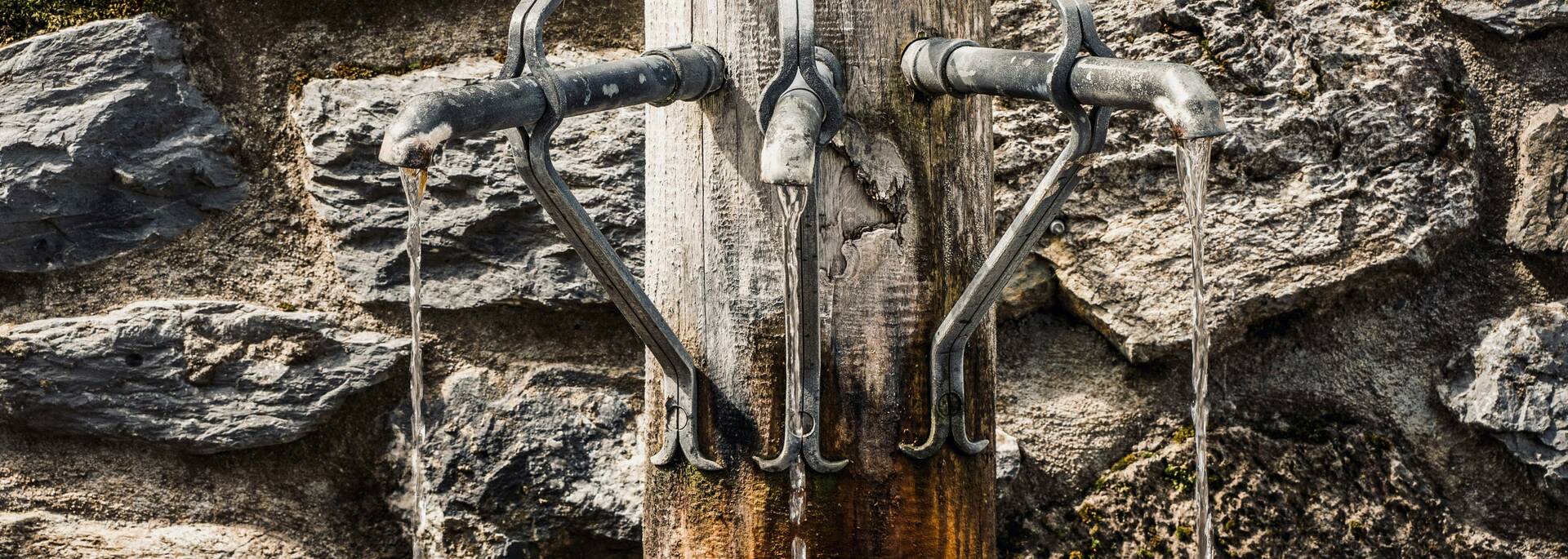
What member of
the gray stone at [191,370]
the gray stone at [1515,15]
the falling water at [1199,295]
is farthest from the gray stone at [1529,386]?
the gray stone at [191,370]

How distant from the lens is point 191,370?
1624 mm

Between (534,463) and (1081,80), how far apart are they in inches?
38.2

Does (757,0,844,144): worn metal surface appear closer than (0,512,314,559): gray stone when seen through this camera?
Yes

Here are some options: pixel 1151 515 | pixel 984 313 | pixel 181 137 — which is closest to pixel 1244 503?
pixel 1151 515

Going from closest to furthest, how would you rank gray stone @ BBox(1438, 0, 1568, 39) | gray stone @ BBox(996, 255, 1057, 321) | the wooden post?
the wooden post
gray stone @ BBox(1438, 0, 1568, 39)
gray stone @ BBox(996, 255, 1057, 321)

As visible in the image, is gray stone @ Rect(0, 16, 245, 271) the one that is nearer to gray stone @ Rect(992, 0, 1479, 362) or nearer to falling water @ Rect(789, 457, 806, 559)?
falling water @ Rect(789, 457, 806, 559)

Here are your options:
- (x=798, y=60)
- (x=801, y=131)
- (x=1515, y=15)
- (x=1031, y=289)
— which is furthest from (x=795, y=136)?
(x=1515, y=15)

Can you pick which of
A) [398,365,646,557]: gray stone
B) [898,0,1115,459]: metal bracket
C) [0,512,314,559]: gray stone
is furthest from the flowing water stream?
[0,512,314,559]: gray stone

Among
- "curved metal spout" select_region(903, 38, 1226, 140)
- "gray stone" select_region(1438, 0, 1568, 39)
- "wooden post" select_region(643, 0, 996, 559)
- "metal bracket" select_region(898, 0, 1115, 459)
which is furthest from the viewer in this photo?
"gray stone" select_region(1438, 0, 1568, 39)

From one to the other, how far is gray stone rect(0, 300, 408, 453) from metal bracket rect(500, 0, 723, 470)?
25.7 inches

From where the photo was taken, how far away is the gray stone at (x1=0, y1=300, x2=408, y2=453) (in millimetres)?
1620

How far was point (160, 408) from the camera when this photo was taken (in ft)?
5.33

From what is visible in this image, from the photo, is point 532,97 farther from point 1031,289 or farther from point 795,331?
point 1031,289

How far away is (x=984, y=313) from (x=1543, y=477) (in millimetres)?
836
